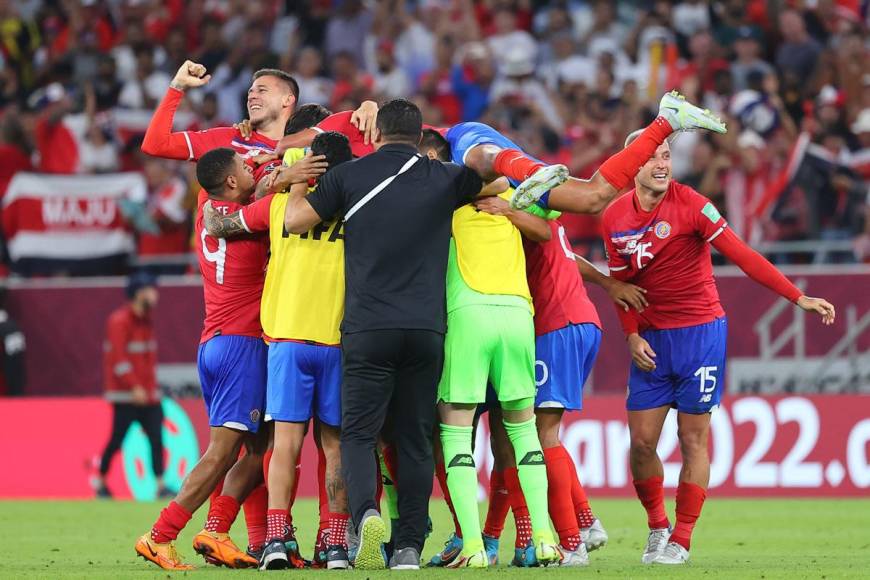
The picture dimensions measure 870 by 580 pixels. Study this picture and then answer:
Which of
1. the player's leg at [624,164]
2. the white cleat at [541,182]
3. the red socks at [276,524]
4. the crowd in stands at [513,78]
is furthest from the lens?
the crowd in stands at [513,78]

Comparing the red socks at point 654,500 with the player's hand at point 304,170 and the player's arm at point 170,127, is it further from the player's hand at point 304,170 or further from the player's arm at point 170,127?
the player's arm at point 170,127

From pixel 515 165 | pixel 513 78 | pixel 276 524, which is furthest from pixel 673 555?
pixel 513 78

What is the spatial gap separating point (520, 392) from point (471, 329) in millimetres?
483

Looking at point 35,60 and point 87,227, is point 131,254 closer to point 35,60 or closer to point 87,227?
point 87,227

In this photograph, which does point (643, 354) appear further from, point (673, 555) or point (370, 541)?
point (370, 541)

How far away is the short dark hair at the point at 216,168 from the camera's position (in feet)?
33.5

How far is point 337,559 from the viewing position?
960 cm

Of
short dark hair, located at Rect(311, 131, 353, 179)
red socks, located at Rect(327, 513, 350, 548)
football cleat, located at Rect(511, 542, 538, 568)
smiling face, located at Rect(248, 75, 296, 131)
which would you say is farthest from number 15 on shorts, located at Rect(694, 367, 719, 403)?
smiling face, located at Rect(248, 75, 296, 131)

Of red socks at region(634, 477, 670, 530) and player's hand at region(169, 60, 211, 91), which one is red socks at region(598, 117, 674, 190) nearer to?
red socks at region(634, 477, 670, 530)

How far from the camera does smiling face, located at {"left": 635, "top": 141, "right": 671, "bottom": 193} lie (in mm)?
10688

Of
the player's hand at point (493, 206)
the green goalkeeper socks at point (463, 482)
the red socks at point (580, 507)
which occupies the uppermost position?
the player's hand at point (493, 206)

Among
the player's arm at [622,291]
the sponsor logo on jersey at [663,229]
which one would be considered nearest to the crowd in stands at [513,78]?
the player's arm at [622,291]

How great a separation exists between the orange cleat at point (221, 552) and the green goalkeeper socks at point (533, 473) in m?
1.52

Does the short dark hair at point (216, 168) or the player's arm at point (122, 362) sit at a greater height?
the short dark hair at point (216, 168)
